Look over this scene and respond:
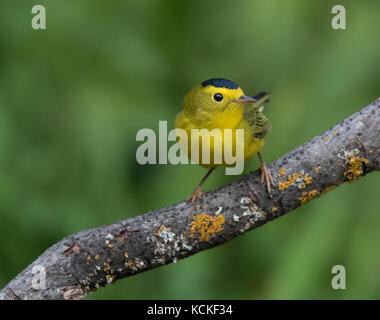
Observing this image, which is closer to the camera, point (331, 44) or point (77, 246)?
point (77, 246)

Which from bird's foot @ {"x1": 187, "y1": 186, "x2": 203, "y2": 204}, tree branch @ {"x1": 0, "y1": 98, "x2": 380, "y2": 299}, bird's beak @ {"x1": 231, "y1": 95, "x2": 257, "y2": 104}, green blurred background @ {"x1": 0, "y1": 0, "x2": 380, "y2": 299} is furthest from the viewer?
green blurred background @ {"x1": 0, "y1": 0, "x2": 380, "y2": 299}

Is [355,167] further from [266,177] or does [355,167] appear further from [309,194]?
[266,177]

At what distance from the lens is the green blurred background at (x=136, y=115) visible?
12.1 feet

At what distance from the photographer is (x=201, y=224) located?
278 centimetres

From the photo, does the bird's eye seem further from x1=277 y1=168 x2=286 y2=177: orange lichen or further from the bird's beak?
x1=277 y1=168 x2=286 y2=177: orange lichen

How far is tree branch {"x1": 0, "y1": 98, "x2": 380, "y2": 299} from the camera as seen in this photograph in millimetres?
2744

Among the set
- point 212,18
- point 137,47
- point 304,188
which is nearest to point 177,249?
point 304,188

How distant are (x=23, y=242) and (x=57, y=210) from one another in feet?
1.07

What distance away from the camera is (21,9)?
3980mm

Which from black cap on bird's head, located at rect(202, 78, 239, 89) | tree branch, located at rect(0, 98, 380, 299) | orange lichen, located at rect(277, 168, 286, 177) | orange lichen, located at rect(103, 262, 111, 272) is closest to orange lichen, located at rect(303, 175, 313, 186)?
tree branch, located at rect(0, 98, 380, 299)
